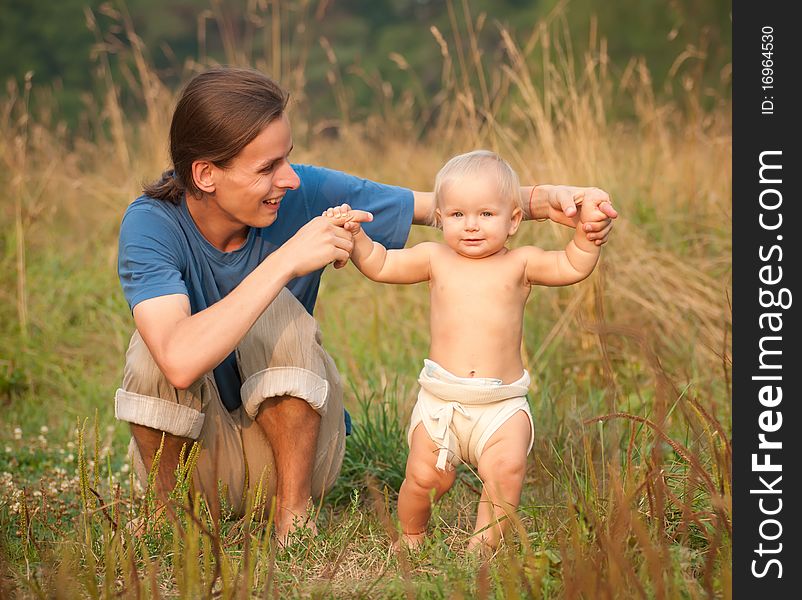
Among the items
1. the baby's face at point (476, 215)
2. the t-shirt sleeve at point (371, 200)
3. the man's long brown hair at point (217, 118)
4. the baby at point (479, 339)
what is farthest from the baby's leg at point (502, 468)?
the man's long brown hair at point (217, 118)

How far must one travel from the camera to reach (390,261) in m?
2.70

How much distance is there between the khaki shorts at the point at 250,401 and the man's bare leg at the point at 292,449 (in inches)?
1.4

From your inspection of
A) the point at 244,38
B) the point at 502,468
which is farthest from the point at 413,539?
the point at 244,38

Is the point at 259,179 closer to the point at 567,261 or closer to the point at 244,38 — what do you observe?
the point at 567,261

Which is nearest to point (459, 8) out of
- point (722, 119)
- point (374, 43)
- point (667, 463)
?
point (374, 43)

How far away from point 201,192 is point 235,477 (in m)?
0.85

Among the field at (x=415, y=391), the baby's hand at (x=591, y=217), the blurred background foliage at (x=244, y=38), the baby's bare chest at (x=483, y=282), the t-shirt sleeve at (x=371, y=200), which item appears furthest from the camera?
the blurred background foliage at (x=244, y=38)

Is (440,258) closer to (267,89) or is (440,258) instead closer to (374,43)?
(267,89)

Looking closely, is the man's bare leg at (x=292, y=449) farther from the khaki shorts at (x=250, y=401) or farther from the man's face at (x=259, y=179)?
the man's face at (x=259, y=179)

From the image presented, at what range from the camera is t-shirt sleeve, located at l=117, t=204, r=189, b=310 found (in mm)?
2559

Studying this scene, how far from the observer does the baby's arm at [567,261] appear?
2520 mm

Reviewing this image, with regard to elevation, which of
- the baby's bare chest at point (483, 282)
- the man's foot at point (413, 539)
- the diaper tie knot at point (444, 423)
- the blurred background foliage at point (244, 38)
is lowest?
the man's foot at point (413, 539)

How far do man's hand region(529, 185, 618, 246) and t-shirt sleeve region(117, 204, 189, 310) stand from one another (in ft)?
3.29

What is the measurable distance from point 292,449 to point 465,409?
0.56 meters
